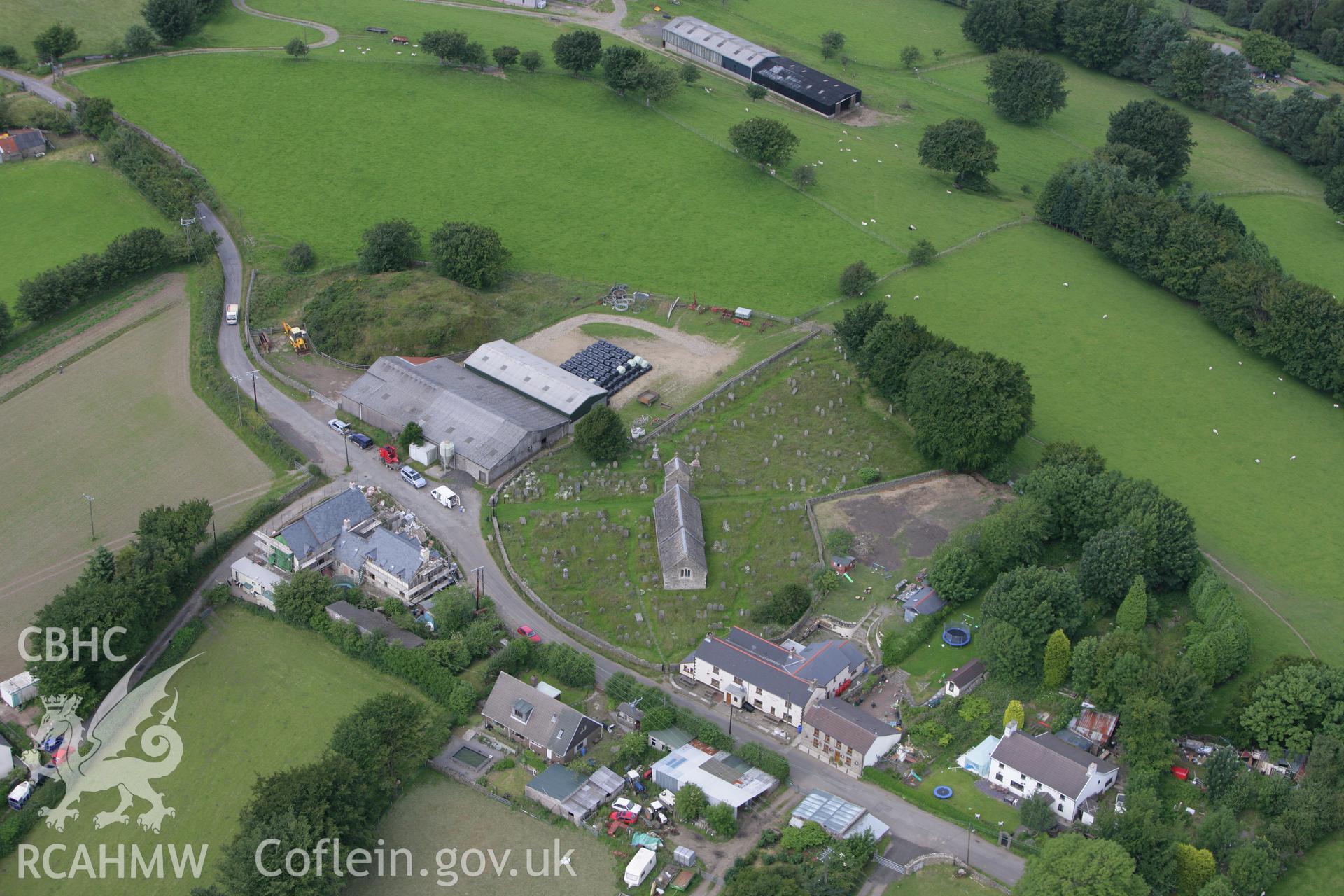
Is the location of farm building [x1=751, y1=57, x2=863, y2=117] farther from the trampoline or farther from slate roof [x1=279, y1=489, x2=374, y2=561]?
the trampoline

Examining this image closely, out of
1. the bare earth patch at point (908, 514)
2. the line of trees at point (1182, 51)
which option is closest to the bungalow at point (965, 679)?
the bare earth patch at point (908, 514)

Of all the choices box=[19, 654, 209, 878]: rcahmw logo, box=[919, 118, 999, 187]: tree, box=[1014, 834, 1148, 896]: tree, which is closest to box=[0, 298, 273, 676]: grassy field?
box=[19, 654, 209, 878]: rcahmw logo

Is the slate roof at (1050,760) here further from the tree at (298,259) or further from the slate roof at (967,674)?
the tree at (298,259)

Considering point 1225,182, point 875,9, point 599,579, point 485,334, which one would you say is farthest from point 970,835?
point 875,9

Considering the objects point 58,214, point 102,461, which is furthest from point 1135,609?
point 58,214

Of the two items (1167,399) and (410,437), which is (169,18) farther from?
(1167,399)

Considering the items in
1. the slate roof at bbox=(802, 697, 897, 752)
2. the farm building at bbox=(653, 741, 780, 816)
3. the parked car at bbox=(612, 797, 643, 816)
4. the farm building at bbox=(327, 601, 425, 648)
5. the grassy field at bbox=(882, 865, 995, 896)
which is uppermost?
the slate roof at bbox=(802, 697, 897, 752)
